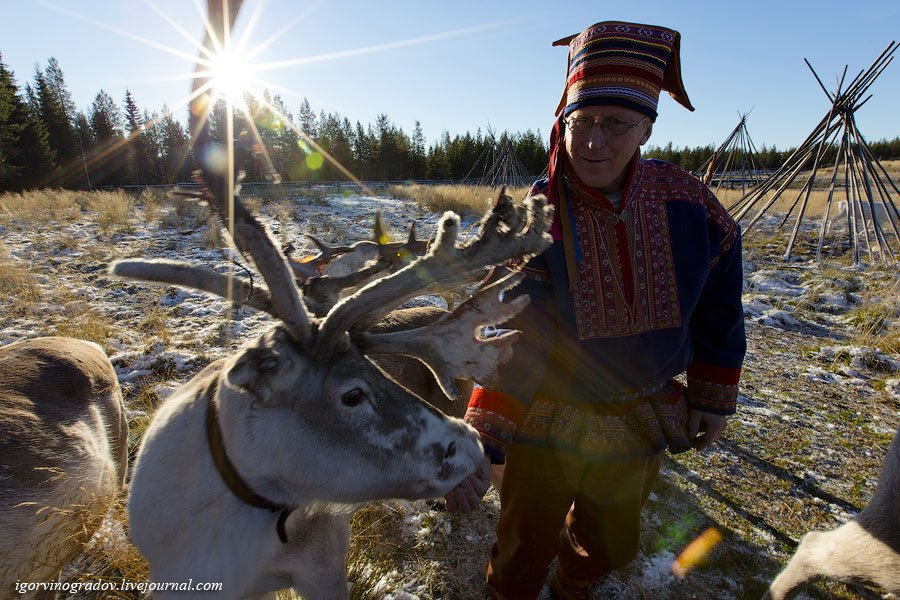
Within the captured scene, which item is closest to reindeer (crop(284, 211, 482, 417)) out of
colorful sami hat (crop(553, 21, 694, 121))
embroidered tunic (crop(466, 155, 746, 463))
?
embroidered tunic (crop(466, 155, 746, 463))

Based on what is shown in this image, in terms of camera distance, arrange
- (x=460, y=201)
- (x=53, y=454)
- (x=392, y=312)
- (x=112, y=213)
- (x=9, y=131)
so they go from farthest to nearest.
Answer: (x=9, y=131) → (x=460, y=201) → (x=112, y=213) → (x=392, y=312) → (x=53, y=454)

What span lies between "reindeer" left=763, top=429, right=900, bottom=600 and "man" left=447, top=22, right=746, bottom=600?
40.9 inches

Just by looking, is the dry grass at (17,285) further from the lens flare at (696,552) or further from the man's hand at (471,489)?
the lens flare at (696,552)

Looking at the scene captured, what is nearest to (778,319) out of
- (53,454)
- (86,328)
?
(53,454)

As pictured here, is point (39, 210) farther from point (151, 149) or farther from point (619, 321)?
point (151, 149)

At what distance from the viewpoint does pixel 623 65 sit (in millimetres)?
1847

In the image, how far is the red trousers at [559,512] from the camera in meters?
2.18

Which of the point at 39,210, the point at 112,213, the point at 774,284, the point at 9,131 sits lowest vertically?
the point at 774,284

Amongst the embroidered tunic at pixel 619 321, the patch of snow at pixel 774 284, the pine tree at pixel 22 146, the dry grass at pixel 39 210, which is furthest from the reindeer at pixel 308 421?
the pine tree at pixel 22 146

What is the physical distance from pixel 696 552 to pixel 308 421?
3.15m

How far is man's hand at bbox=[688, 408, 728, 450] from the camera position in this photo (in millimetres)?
2195

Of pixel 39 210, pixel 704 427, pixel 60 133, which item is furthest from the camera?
pixel 60 133

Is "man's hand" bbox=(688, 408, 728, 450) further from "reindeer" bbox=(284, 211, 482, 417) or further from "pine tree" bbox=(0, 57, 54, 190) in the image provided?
"pine tree" bbox=(0, 57, 54, 190)

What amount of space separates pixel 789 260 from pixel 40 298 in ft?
51.2
